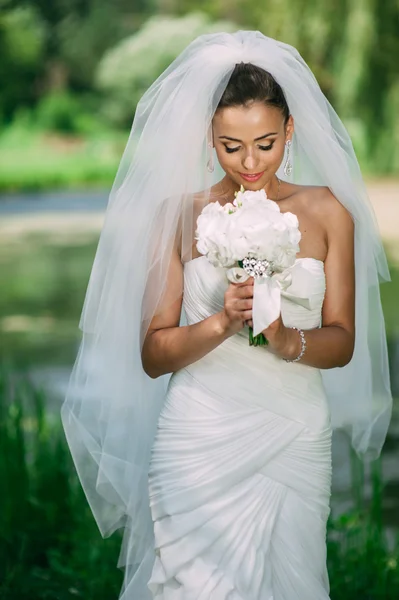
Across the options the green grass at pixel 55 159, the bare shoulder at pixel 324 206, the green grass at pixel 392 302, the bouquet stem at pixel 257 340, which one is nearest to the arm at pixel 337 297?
the bare shoulder at pixel 324 206

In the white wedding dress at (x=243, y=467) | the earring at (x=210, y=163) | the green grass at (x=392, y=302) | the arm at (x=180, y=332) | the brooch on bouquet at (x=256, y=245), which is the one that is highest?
the earring at (x=210, y=163)

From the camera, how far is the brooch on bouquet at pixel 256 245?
2.71m

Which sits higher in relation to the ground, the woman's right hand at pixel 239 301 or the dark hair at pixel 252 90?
the dark hair at pixel 252 90

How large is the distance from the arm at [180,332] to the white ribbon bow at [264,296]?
3cm

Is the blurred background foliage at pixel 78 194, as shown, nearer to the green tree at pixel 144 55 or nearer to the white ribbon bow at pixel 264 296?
the green tree at pixel 144 55

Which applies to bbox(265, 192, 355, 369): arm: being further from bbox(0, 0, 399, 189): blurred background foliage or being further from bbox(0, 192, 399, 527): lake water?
bbox(0, 0, 399, 189): blurred background foliage

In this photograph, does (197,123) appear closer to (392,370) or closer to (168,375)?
(168,375)

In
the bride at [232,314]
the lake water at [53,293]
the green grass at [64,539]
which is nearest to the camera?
the bride at [232,314]

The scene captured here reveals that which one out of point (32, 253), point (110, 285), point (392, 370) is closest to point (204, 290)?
point (110, 285)

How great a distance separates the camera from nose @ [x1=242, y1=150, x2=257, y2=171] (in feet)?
9.67

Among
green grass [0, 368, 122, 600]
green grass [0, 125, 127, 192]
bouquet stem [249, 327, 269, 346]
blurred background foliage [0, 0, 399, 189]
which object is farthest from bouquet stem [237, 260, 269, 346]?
green grass [0, 125, 127, 192]

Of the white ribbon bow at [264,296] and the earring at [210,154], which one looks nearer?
the white ribbon bow at [264,296]

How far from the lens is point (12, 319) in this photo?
11.8 metres

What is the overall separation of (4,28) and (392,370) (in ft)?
39.5
